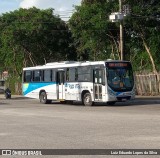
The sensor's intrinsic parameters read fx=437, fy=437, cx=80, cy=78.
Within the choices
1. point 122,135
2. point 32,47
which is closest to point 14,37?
point 32,47

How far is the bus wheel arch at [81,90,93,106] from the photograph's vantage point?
2721 cm

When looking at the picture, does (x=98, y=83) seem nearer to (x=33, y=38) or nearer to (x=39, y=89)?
(x=39, y=89)

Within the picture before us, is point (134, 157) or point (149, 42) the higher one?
point (149, 42)

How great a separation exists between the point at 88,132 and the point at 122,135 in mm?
1331

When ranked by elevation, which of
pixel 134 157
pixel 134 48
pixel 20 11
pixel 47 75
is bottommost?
pixel 134 157

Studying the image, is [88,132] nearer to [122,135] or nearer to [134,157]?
[122,135]

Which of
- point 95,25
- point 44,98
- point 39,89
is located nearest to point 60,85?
point 44,98

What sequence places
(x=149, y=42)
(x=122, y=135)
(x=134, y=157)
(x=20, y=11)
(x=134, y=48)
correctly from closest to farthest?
1. (x=134, y=157)
2. (x=122, y=135)
3. (x=149, y=42)
4. (x=134, y=48)
5. (x=20, y=11)

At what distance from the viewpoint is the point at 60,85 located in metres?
29.9

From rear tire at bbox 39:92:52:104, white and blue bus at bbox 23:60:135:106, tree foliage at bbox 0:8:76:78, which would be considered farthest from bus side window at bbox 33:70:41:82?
tree foliage at bbox 0:8:76:78

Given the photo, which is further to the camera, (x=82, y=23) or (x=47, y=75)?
(x=82, y=23)

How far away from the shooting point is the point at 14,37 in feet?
162

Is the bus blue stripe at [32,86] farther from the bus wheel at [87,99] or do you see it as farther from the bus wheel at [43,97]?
the bus wheel at [87,99]

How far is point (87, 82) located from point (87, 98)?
1.06 metres
